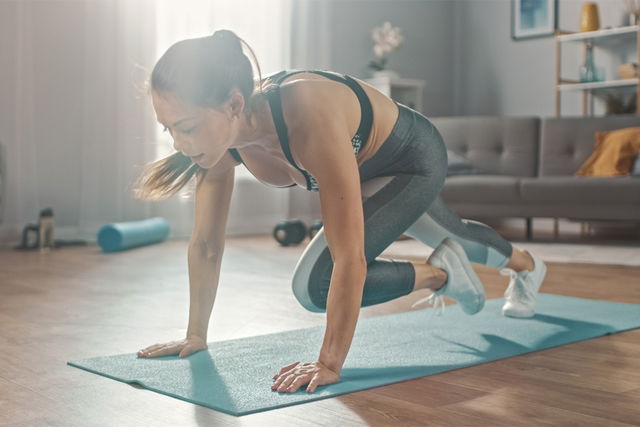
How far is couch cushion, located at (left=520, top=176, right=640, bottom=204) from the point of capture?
14.9 feet

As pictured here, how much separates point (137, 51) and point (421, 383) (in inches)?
146

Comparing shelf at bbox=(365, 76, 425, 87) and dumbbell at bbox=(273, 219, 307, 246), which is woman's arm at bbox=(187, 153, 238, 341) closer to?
dumbbell at bbox=(273, 219, 307, 246)

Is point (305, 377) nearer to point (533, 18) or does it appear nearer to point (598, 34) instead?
point (598, 34)

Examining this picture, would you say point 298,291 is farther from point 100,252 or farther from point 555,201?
point 555,201

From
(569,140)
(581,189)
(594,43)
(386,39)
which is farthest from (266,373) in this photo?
(594,43)

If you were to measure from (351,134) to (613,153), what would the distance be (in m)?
3.56

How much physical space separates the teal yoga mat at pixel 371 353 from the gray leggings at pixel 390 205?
157mm

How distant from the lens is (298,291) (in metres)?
1.89

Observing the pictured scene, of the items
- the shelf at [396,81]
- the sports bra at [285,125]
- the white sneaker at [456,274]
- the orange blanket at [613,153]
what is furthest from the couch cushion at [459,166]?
the sports bra at [285,125]

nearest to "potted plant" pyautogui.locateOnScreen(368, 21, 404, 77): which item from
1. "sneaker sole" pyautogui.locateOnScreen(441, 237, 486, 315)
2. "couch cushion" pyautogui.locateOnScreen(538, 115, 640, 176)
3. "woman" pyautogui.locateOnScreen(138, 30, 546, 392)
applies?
"couch cushion" pyautogui.locateOnScreen(538, 115, 640, 176)

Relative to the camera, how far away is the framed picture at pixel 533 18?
6250 mm

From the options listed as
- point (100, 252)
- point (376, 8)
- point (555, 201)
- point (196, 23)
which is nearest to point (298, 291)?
point (100, 252)

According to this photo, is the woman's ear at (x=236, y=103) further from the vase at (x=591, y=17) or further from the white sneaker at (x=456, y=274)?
the vase at (x=591, y=17)

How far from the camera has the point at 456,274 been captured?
2070mm
